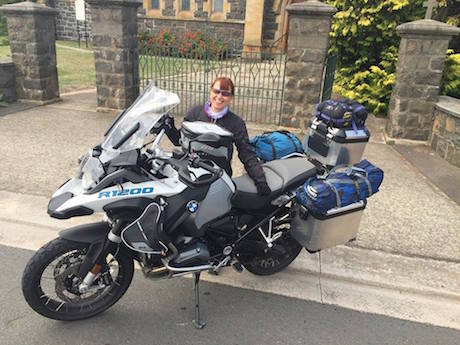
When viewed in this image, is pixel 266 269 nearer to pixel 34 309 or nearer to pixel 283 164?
pixel 283 164

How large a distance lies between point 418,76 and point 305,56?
6.60 ft

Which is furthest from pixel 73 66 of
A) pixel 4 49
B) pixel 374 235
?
pixel 374 235

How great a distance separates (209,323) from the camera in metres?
3.04

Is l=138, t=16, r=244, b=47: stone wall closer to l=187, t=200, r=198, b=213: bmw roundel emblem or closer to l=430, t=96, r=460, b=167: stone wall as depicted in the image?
l=430, t=96, r=460, b=167: stone wall

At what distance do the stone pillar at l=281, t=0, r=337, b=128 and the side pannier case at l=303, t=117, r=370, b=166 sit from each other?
13.7 ft

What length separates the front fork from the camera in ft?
8.98

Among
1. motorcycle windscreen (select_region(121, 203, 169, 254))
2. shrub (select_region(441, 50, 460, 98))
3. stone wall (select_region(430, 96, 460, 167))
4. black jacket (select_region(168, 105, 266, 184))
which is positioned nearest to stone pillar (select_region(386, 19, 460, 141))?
stone wall (select_region(430, 96, 460, 167))

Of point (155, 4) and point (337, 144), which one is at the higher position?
point (155, 4)

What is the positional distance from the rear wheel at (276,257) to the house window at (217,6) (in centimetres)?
1934

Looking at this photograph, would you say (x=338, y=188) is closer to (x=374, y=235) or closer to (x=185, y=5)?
(x=374, y=235)

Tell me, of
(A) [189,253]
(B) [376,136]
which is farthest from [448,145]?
(A) [189,253]

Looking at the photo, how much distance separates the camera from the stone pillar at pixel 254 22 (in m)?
18.8

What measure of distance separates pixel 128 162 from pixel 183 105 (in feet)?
23.2

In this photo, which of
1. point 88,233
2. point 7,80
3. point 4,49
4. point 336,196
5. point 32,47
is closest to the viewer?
point 88,233
